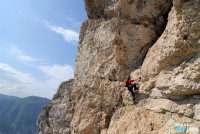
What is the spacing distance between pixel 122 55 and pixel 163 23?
14.9ft

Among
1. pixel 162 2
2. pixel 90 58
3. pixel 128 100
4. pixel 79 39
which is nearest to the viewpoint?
pixel 128 100

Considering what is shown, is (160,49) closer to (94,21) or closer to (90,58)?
(90,58)

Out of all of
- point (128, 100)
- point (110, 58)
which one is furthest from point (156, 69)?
point (110, 58)

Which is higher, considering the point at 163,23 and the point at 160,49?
the point at 163,23

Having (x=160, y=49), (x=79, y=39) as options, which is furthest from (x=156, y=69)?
(x=79, y=39)

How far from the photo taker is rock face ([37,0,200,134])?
7469 mm

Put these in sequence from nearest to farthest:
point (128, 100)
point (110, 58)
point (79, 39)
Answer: point (128, 100) → point (110, 58) → point (79, 39)

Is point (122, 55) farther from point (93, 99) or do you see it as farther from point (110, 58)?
point (93, 99)

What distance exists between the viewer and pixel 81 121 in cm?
1243

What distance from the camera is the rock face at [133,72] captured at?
24.5 feet

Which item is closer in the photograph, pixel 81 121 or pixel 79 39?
pixel 81 121

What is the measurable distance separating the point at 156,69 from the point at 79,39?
10.3 meters

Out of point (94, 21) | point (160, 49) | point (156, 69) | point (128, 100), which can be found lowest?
point (128, 100)

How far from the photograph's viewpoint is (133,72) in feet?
35.6
